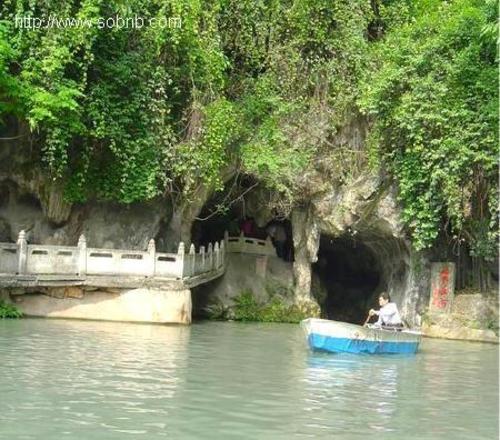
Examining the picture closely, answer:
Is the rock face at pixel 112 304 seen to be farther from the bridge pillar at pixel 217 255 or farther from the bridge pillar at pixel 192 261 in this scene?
the bridge pillar at pixel 217 255

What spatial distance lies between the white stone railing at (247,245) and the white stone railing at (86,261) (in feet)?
14.0

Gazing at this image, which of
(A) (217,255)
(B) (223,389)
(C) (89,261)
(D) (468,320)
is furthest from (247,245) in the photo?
(B) (223,389)

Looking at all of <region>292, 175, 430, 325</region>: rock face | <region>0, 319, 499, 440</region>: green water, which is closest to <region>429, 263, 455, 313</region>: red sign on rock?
<region>292, 175, 430, 325</region>: rock face

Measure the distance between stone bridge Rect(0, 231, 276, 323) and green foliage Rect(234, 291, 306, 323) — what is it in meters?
3.47

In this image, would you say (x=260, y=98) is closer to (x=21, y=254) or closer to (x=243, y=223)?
(x=243, y=223)

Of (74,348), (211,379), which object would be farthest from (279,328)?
(211,379)

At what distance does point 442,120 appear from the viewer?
798 inches

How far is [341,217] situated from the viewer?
77.2 ft

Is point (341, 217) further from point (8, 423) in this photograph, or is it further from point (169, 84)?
point (8, 423)

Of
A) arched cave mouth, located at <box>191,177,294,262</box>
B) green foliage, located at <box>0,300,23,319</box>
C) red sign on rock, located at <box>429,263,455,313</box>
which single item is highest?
arched cave mouth, located at <box>191,177,294,262</box>

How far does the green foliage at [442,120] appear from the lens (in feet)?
66.0

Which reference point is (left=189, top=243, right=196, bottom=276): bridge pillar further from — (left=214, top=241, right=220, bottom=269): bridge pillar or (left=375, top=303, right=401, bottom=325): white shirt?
(left=375, top=303, right=401, bottom=325): white shirt

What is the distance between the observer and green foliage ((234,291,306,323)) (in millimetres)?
23953

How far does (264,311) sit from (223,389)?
13000 mm
